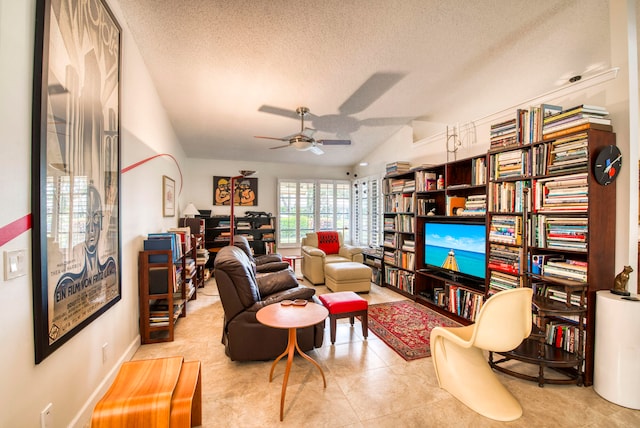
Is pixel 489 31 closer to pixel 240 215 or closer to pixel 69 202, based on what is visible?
pixel 69 202

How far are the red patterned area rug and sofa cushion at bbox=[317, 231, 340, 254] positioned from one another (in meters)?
1.86

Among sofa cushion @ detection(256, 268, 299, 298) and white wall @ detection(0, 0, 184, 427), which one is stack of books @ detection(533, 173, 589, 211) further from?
white wall @ detection(0, 0, 184, 427)

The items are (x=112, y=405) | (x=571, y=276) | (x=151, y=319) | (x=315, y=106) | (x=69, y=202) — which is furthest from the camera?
(x=315, y=106)

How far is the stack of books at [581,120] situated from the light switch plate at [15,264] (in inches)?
143

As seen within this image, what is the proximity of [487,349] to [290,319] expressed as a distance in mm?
1391

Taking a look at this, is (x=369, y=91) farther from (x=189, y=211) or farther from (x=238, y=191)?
(x=238, y=191)

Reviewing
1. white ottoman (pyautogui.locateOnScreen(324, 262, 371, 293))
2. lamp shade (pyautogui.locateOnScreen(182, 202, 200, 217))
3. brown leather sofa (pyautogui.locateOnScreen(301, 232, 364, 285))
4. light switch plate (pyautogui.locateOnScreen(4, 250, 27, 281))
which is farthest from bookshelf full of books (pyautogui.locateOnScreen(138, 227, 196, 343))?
brown leather sofa (pyautogui.locateOnScreen(301, 232, 364, 285))

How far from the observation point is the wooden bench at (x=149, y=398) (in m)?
1.29

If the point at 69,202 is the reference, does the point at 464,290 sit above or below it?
below

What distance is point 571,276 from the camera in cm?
221

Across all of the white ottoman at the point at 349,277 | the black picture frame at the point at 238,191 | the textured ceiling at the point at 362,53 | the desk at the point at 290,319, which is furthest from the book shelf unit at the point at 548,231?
the black picture frame at the point at 238,191

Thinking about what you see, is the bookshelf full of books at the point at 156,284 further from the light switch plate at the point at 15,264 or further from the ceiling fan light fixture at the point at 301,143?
the ceiling fan light fixture at the point at 301,143

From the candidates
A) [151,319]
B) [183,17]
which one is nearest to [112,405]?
[151,319]

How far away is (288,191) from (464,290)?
15.1 ft
